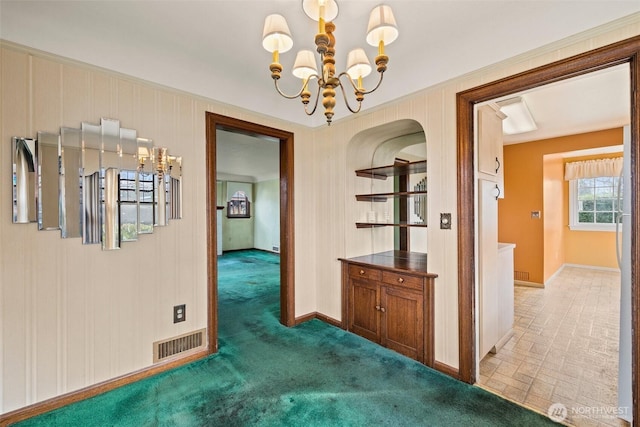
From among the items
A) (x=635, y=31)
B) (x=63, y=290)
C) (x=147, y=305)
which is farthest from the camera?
(x=147, y=305)

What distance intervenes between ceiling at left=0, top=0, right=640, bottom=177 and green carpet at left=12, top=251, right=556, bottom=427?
2403 millimetres

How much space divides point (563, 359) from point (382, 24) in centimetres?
313

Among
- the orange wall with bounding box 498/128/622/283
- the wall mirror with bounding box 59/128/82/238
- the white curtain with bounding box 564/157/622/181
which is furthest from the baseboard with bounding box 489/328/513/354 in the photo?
the white curtain with bounding box 564/157/622/181

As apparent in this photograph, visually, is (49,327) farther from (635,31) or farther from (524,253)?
(524,253)

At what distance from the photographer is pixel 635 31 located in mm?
1464

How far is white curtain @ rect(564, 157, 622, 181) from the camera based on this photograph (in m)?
5.16

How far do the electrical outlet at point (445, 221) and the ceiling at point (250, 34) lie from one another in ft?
3.65

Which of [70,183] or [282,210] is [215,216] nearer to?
[282,210]

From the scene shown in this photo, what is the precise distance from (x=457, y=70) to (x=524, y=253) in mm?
4321

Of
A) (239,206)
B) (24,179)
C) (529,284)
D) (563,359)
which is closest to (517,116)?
(563,359)

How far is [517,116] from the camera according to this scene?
360 cm

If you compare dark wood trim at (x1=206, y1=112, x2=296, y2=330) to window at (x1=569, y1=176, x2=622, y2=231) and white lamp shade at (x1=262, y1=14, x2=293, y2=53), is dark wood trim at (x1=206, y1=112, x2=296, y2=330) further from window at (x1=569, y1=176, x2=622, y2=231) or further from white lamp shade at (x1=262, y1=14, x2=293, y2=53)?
window at (x1=569, y1=176, x2=622, y2=231)

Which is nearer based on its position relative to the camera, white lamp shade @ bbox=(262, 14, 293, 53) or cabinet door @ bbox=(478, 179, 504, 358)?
Answer: white lamp shade @ bbox=(262, 14, 293, 53)

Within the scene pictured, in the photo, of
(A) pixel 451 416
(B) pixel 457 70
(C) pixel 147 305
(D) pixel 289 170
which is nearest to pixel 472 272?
(A) pixel 451 416
